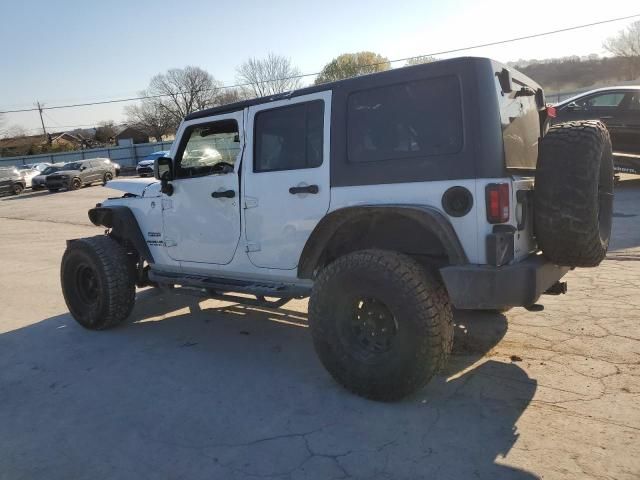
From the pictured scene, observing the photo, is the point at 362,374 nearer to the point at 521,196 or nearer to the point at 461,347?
the point at 461,347

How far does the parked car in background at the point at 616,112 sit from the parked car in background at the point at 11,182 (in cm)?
2813

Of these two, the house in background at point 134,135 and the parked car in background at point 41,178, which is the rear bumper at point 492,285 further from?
the house in background at point 134,135

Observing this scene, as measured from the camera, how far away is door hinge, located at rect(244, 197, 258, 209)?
4.14m

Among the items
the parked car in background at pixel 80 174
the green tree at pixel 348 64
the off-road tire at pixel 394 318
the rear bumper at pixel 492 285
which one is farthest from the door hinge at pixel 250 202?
the green tree at pixel 348 64

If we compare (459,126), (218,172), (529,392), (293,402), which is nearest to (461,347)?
(529,392)

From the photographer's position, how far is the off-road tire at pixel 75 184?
27438 millimetres

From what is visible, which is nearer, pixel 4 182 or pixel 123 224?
pixel 123 224

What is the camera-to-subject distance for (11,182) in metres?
28.8

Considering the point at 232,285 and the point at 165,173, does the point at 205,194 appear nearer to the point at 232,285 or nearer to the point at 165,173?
the point at 165,173

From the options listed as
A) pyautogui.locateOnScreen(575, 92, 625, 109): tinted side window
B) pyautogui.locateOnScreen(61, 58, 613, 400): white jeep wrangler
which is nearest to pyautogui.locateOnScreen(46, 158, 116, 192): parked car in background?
pyautogui.locateOnScreen(575, 92, 625, 109): tinted side window

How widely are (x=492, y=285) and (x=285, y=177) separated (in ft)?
5.67

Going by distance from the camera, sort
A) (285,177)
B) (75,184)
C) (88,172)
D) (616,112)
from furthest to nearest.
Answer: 1. (88,172)
2. (75,184)
3. (616,112)
4. (285,177)

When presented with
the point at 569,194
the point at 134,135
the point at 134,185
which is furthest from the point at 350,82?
the point at 134,135

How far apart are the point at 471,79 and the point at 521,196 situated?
766 millimetres
